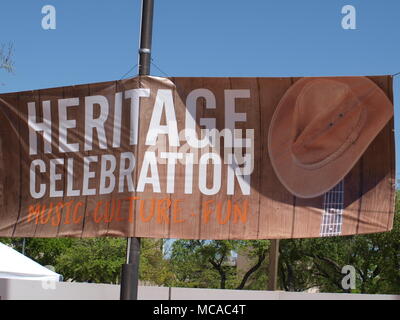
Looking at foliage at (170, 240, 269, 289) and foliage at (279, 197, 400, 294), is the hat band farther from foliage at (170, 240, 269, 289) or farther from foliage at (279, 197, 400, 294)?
foliage at (170, 240, 269, 289)

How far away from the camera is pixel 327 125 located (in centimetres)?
786

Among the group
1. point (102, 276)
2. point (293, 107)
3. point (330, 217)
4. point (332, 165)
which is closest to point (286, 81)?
point (293, 107)

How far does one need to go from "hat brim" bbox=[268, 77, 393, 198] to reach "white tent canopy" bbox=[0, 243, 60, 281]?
5.90 meters

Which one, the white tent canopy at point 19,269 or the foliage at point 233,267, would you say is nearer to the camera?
the white tent canopy at point 19,269

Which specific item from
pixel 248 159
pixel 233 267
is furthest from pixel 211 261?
pixel 248 159

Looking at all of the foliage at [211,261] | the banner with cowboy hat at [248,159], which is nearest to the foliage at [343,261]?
the foliage at [211,261]

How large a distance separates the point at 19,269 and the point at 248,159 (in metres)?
5.79

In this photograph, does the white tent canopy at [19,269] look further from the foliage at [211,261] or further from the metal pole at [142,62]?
the foliage at [211,261]

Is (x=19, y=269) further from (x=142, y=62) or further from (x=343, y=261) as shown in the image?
(x=343, y=261)

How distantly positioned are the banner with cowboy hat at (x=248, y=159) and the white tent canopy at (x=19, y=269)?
13.7ft

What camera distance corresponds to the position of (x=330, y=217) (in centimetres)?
783

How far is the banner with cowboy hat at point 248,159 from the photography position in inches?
308

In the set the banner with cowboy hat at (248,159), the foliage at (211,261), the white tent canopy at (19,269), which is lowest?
the foliage at (211,261)
